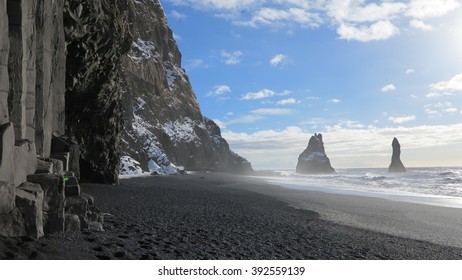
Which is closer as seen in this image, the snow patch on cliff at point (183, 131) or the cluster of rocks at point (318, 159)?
the snow patch on cliff at point (183, 131)

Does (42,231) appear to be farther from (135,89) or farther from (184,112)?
(184,112)

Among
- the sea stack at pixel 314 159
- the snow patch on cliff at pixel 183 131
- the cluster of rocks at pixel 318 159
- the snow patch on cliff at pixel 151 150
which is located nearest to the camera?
the snow patch on cliff at pixel 151 150

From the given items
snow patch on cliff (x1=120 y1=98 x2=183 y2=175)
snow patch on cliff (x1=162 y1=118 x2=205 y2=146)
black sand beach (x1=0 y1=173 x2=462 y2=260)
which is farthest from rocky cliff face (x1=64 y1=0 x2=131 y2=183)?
snow patch on cliff (x1=162 y1=118 x2=205 y2=146)

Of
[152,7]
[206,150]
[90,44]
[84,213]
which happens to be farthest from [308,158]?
[84,213]

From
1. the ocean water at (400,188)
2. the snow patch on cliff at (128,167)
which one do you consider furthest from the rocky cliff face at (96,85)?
the ocean water at (400,188)

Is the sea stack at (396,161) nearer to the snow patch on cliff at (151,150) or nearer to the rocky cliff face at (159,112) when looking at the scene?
the rocky cliff face at (159,112)

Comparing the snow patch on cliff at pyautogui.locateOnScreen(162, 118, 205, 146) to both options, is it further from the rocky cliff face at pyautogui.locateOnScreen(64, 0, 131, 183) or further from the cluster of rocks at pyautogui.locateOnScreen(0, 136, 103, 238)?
the cluster of rocks at pyautogui.locateOnScreen(0, 136, 103, 238)

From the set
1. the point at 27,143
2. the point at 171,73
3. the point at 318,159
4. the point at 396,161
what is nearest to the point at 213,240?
the point at 27,143

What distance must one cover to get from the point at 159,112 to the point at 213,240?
76346 millimetres

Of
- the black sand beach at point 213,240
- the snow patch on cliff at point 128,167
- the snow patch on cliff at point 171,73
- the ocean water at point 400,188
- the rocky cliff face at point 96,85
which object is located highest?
the snow patch on cliff at point 171,73

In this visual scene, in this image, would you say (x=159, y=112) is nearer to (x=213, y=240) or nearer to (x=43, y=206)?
(x=213, y=240)

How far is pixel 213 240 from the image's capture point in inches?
384

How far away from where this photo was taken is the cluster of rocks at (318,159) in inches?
5595

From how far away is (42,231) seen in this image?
7410 mm
